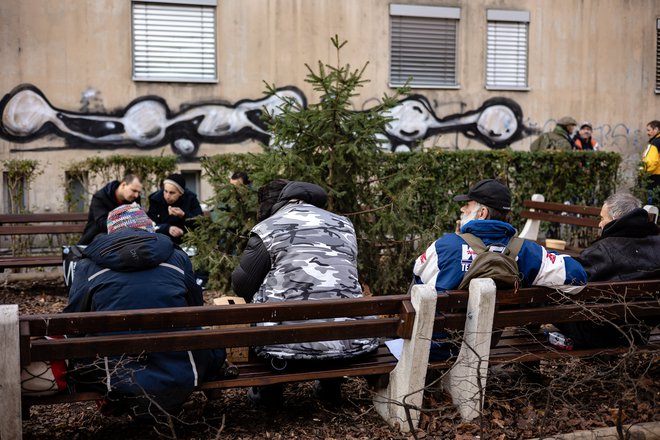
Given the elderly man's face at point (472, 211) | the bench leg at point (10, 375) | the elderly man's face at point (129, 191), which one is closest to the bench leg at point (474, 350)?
the elderly man's face at point (472, 211)

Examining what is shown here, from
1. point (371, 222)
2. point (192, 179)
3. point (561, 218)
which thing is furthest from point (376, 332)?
point (192, 179)

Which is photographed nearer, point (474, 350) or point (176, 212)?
point (474, 350)

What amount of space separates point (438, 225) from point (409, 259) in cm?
47

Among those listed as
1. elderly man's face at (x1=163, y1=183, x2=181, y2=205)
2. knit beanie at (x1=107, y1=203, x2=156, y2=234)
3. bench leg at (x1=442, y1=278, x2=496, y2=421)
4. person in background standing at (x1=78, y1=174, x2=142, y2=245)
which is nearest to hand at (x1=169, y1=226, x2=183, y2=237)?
elderly man's face at (x1=163, y1=183, x2=181, y2=205)

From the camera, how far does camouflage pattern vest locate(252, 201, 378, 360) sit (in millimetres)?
4473

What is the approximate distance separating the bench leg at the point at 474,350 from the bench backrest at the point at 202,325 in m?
0.38

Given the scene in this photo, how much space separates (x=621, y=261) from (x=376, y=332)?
5.93 ft

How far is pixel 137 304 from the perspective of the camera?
415 centimetres

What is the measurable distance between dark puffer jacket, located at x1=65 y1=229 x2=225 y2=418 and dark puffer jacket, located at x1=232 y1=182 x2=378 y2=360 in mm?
481

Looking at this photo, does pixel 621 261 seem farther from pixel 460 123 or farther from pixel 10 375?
pixel 460 123

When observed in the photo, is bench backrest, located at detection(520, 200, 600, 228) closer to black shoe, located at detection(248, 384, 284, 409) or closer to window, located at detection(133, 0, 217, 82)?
black shoe, located at detection(248, 384, 284, 409)

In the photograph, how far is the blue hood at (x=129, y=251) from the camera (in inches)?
163

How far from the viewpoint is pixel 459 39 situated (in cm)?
1711

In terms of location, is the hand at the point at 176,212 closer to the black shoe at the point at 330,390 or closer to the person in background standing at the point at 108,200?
the person in background standing at the point at 108,200
